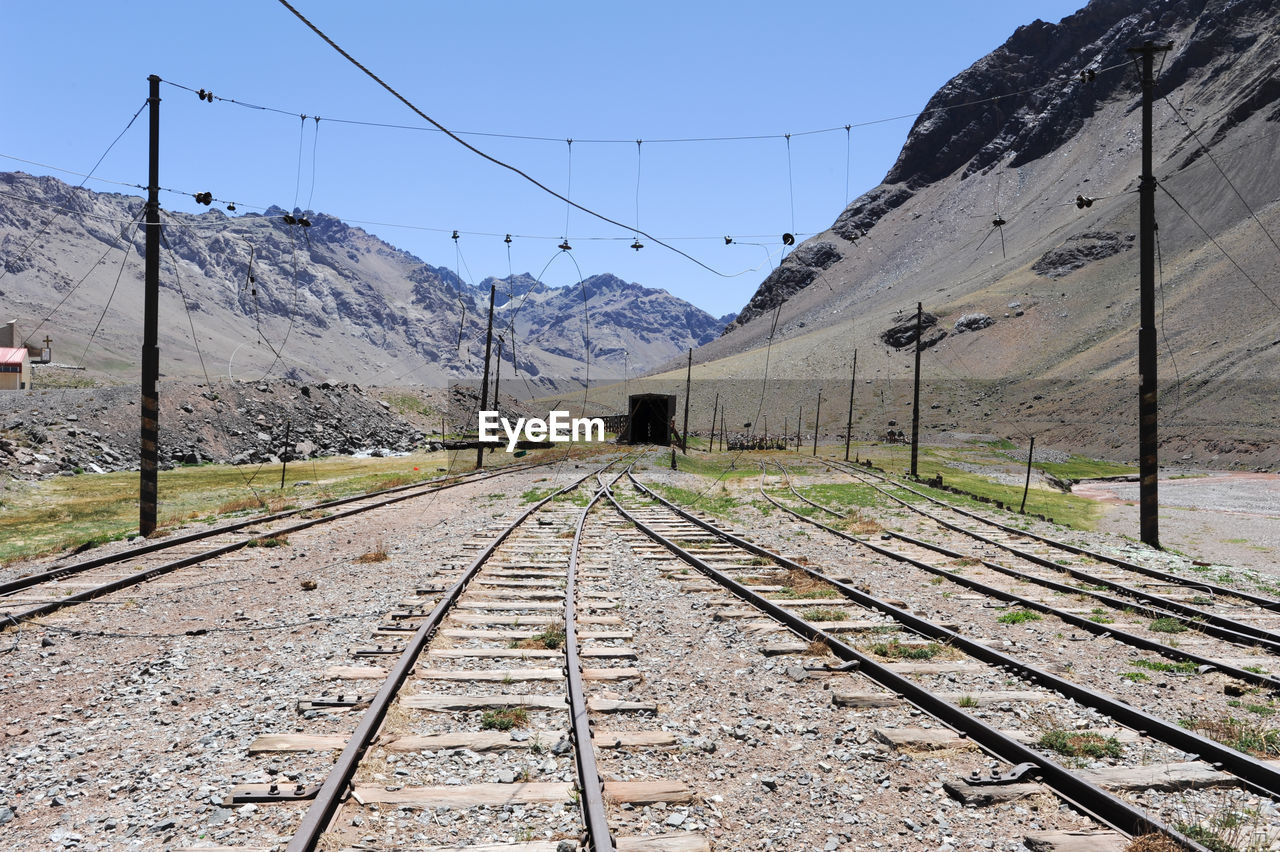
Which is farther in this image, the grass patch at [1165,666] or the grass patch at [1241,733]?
the grass patch at [1165,666]

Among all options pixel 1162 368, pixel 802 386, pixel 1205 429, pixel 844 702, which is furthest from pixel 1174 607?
pixel 802 386

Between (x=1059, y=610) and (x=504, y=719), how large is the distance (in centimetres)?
788

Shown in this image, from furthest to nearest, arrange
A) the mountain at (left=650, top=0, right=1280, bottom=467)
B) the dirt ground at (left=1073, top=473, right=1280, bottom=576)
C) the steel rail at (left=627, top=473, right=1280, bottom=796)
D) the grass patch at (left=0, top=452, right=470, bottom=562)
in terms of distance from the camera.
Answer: the mountain at (left=650, top=0, right=1280, bottom=467)
the dirt ground at (left=1073, top=473, right=1280, bottom=576)
the grass patch at (left=0, top=452, right=470, bottom=562)
the steel rail at (left=627, top=473, right=1280, bottom=796)

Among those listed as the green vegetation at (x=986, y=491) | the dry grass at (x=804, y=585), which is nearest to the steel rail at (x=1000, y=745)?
the dry grass at (x=804, y=585)

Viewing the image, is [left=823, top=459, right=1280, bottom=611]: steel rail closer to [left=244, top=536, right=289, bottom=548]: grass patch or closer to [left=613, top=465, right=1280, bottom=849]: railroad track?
[left=613, top=465, right=1280, bottom=849]: railroad track

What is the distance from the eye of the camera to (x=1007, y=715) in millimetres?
6723

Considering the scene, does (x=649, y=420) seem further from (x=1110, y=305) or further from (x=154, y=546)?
(x=1110, y=305)

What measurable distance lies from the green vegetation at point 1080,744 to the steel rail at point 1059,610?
2771 mm

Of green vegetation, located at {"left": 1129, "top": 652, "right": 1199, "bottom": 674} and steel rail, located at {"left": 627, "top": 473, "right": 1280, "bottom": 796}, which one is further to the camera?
green vegetation, located at {"left": 1129, "top": 652, "right": 1199, "bottom": 674}

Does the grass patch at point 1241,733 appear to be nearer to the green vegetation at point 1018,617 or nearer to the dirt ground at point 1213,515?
the green vegetation at point 1018,617

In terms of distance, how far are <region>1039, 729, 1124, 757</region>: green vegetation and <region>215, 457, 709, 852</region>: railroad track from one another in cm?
282

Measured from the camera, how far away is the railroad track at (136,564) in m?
10.2

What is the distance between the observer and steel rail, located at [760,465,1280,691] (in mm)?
7867

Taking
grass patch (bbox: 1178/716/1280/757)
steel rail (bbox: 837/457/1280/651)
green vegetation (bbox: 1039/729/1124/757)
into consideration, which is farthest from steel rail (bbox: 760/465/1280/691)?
green vegetation (bbox: 1039/729/1124/757)
